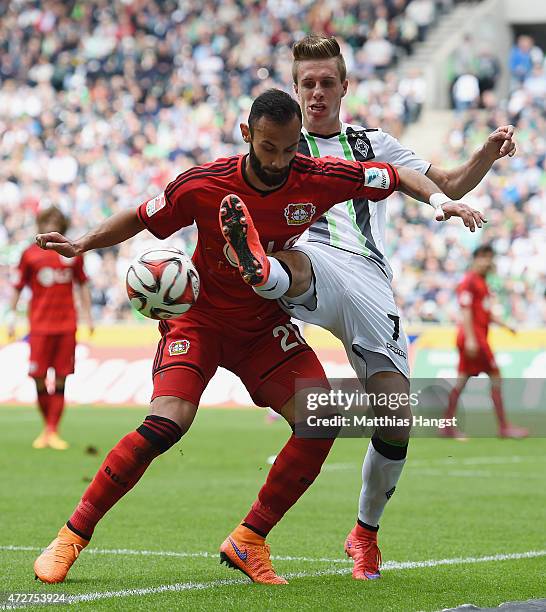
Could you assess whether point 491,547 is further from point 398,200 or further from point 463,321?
point 398,200

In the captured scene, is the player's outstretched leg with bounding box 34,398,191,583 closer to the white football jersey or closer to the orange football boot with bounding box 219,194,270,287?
the orange football boot with bounding box 219,194,270,287

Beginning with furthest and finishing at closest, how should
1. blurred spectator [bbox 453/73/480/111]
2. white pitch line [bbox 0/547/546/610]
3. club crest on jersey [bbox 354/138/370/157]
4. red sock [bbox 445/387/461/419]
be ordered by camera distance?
blurred spectator [bbox 453/73/480/111] → red sock [bbox 445/387/461/419] → club crest on jersey [bbox 354/138/370/157] → white pitch line [bbox 0/547/546/610]

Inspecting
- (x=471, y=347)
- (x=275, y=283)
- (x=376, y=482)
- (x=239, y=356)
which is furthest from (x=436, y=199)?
(x=471, y=347)

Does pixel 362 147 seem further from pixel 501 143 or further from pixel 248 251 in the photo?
pixel 248 251

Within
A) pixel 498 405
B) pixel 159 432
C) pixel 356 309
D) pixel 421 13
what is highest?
pixel 421 13

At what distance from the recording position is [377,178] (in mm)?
5910

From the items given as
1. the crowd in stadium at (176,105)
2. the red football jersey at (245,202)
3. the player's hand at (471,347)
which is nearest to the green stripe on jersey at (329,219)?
the red football jersey at (245,202)

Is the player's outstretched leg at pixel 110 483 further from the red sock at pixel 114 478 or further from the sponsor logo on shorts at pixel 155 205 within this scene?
the sponsor logo on shorts at pixel 155 205

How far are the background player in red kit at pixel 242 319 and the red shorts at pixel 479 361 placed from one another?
9217mm

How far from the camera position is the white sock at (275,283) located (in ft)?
18.4

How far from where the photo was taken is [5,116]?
1181 inches

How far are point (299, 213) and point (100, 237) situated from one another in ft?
3.03

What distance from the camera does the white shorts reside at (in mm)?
6172

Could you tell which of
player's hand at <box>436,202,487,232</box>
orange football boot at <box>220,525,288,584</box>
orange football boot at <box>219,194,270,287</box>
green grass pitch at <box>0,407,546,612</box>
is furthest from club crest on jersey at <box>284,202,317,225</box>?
orange football boot at <box>220,525,288,584</box>
